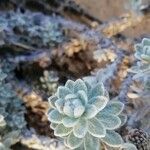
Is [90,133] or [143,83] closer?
[90,133]

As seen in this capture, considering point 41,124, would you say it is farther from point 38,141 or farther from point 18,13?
point 18,13

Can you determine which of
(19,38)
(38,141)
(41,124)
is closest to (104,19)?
(19,38)

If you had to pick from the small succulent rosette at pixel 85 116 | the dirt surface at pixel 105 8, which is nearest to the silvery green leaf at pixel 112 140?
the small succulent rosette at pixel 85 116

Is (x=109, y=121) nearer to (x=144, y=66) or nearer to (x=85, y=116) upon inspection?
(x=85, y=116)

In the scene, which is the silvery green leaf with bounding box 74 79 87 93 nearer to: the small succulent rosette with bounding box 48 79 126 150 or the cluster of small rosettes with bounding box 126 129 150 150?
the small succulent rosette with bounding box 48 79 126 150

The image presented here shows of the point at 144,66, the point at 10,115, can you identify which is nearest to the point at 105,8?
the point at 10,115

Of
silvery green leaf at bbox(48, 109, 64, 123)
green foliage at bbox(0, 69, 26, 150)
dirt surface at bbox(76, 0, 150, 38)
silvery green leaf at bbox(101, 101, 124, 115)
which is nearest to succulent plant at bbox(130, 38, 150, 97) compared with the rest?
silvery green leaf at bbox(101, 101, 124, 115)
